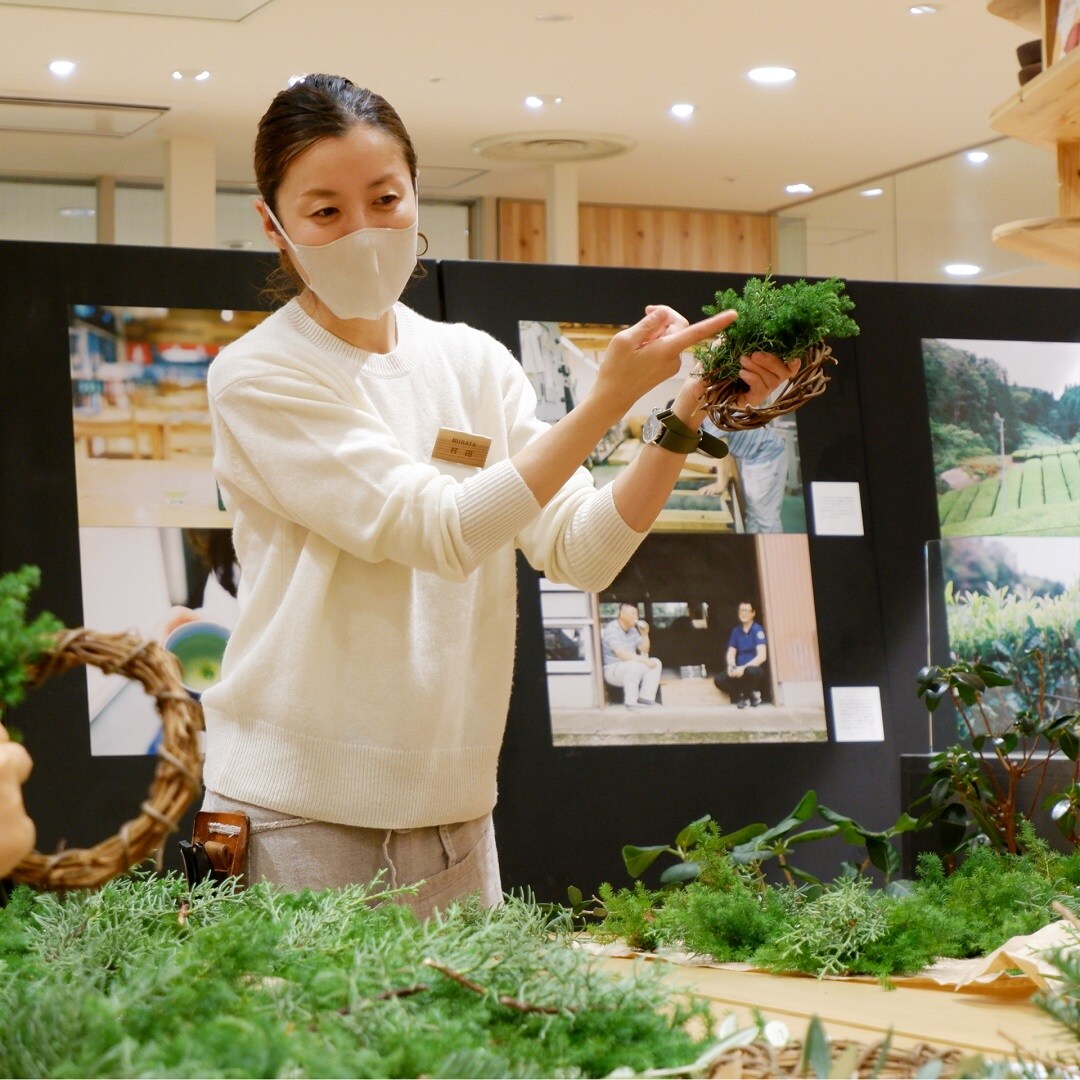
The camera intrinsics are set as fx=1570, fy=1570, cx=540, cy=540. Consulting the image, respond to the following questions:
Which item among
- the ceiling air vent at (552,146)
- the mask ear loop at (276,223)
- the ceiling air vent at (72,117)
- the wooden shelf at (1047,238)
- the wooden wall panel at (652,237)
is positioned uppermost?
the ceiling air vent at (72,117)

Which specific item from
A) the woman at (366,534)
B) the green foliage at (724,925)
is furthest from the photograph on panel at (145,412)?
the green foliage at (724,925)

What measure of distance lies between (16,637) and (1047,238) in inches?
71.0

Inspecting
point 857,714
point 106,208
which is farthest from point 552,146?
point 857,714

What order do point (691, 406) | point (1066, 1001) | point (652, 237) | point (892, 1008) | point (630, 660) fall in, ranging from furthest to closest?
point (652, 237) < point (630, 660) < point (691, 406) < point (892, 1008) < point (1066, 1001)

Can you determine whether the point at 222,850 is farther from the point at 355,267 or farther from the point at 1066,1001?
the point at 1066,1001

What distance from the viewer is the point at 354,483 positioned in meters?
1.49

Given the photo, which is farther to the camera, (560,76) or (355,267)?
(560,76)

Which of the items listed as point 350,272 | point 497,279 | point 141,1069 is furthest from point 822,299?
point 497,279

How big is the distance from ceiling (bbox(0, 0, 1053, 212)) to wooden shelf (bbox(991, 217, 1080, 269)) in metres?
3.93

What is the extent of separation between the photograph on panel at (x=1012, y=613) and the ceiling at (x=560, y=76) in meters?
3.56

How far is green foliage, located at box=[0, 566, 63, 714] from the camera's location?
86 cm

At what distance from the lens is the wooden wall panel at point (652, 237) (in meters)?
9.30

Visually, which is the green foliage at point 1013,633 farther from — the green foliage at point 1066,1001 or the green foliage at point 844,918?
the green foliage at point 1066,1001

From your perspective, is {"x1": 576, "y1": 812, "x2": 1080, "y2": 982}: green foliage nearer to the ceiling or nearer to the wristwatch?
the wristwatch
